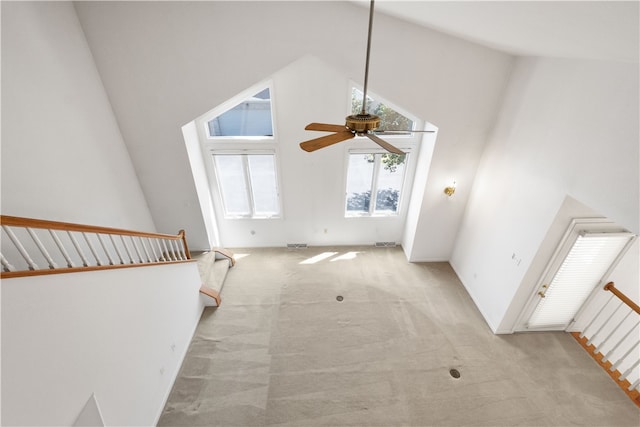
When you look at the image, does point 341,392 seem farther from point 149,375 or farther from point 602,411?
point 602,411

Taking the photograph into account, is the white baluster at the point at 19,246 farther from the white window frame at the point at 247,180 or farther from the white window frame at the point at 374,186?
the white window frame at the point at 374,186

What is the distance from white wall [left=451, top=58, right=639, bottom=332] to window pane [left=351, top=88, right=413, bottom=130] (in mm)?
1561

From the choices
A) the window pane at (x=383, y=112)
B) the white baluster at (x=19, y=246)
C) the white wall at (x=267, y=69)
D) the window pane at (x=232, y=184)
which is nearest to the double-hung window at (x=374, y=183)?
the window pane at (x=383, y=112)

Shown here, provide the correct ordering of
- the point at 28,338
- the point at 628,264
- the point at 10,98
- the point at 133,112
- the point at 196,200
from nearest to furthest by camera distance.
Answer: the point at 28,338 < the point at 10,98 < the point at 628,264 < the point at 133,112 < the point at 196,200

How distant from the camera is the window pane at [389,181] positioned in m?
5.86

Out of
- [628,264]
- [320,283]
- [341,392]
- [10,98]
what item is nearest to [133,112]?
[10,98]

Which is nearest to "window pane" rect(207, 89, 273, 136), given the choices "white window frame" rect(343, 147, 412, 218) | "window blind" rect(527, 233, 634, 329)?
"white window frame" rect(343, 147, 412, 218)

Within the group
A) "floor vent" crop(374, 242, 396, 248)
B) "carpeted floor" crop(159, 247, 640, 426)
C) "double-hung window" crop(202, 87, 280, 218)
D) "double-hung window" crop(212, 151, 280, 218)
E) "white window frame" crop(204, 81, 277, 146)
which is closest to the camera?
"carpeted floor" crop(159, 247, 640, 426)

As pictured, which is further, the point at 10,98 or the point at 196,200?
the point at 196,200

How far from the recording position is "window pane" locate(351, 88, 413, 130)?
5.19 m

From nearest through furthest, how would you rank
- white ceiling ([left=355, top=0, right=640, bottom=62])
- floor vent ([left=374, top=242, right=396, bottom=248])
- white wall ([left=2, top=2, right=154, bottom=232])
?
white ceiling ([left=355, top=0, right=640, bottom=62]) < white wall ([left=2, top=2, right=154, bottom=232]) < floor vent ([left=374, top=242, right=396, bottom=248])

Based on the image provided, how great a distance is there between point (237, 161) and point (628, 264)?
658cm

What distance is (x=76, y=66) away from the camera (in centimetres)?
379

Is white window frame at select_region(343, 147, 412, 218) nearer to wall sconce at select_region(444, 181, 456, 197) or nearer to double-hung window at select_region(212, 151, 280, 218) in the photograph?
wall sconce at select_region(444, 181, 456, 197)
